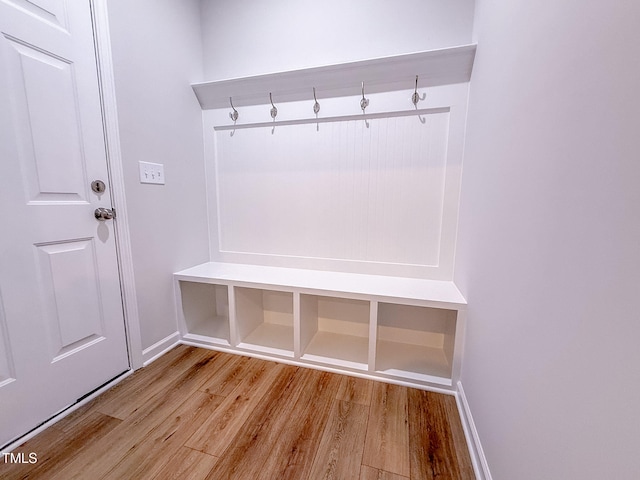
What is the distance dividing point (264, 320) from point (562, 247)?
1.87 metres

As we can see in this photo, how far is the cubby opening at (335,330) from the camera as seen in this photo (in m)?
1.58

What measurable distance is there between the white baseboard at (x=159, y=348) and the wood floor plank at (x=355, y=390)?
1.15 m

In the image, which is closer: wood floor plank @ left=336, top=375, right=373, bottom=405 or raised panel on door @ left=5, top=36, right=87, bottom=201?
raised panel on door @ left=5, top=36, right=87, bottom=201

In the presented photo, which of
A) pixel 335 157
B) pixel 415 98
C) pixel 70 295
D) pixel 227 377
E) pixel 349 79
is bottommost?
pixel 227 377

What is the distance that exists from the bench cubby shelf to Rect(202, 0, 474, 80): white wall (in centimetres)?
137

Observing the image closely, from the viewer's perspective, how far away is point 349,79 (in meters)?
1.55

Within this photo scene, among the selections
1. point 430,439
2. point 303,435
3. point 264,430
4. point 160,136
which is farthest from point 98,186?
point 430,439

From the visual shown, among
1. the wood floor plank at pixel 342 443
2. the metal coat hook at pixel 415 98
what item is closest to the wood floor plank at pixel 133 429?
the wood floor plank at pixel 342 443

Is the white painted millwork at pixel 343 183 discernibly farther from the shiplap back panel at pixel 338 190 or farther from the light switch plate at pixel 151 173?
the light switch plate at pixel 151 173

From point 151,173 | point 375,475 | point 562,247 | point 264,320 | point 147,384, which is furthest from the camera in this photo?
point 264,320

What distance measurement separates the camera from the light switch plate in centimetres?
149

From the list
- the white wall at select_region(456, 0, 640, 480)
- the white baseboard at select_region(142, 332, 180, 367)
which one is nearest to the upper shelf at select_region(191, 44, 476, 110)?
the white wall at select_region(456, 0, 640, 480)

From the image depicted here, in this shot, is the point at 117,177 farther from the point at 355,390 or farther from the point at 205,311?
the point at 355,390

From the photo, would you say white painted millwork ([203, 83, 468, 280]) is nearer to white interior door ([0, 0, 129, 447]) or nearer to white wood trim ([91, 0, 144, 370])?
white wood trim ([91, 0, 144, 370])
